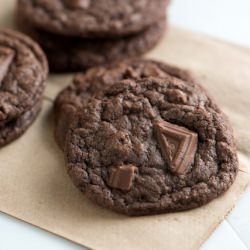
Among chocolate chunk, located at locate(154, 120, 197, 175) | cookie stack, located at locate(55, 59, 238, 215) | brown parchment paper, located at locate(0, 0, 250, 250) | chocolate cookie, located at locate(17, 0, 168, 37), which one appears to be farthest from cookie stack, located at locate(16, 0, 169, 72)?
chocolate chunk, located at locate(154, 120, 197, 175)

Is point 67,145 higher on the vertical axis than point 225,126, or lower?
lower

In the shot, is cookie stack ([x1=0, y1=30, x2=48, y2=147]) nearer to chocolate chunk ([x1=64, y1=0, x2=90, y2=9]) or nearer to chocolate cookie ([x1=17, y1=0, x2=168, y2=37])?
chocolate cookie ([x1=17, y1=0, x2=168, y2=37])

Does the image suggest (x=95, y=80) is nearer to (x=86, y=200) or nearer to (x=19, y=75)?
(x=19, y=75)

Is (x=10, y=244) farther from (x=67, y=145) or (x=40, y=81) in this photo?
(x=40, y=81)

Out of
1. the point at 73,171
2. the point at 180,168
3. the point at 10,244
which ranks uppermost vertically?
the point at 180,168

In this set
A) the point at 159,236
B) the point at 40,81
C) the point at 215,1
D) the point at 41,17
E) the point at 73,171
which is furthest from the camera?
the point at 215,1

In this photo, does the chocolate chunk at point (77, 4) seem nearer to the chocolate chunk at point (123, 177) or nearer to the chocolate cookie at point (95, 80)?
the chocolate cookie at point (95, 80)

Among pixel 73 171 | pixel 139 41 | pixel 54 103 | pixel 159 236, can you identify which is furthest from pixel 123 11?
pixel 159 236
